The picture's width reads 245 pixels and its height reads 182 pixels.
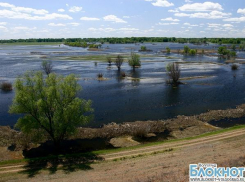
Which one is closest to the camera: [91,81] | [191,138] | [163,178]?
[163,178]

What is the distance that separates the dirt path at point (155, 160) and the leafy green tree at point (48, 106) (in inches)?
219

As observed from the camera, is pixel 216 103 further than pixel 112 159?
Yes

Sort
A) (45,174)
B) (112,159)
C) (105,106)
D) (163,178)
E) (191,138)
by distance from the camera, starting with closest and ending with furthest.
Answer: (163,178), (45,174), (112,159), (191,138), (105,106)

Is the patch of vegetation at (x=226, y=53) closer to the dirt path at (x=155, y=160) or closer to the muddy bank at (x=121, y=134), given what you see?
the muddy bank at (x=121, y=134)

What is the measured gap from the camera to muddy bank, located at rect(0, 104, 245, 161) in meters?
30.6

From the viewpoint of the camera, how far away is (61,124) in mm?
28547

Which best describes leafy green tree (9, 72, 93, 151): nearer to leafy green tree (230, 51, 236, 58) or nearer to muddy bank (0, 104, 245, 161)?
muddy bank (0, 104, 245, 161)

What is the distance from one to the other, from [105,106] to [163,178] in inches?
1128

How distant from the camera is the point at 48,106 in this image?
29094 mm

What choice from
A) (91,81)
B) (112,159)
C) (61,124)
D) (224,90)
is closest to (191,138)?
Result: (112,159)

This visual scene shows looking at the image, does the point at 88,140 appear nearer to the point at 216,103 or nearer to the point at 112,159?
the point at 112,159

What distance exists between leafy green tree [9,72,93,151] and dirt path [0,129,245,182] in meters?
5.57

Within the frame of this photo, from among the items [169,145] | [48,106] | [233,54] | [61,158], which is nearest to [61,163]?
[61,158]

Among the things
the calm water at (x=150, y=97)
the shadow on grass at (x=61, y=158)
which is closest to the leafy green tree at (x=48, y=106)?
the shadow on grass at (x=61, y=158)
